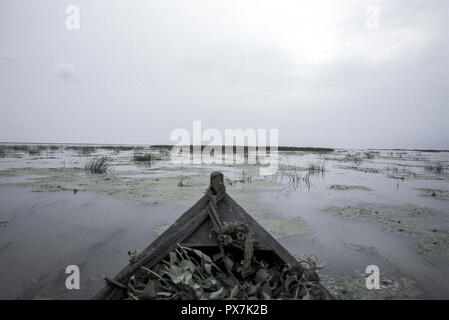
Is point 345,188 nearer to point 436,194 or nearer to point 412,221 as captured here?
point 436,194

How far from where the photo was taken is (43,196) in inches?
264

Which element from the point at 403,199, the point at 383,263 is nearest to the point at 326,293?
the point at 383,263

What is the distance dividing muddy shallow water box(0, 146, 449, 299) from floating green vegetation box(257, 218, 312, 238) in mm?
21

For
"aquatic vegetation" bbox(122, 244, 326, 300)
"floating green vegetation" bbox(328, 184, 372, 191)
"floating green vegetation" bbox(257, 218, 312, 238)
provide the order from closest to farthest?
"aquatic vegetation" bbox(122, 244, 326, 300), "floating green vegetation" bbox(257, 218, 312, 238), "floating green vegetation" bbox(328, 184, 372, 191)

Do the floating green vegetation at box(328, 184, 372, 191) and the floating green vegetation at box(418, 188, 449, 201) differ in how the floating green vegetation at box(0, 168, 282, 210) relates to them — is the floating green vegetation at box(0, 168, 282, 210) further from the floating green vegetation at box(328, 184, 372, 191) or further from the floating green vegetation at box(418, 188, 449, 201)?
the floating green vegetation at box(418, 188, 449, 201)

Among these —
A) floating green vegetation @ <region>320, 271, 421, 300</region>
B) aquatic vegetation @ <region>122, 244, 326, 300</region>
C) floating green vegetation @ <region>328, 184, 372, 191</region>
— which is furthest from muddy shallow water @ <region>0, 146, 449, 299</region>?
aquatic vegetation @ <region>122, 244, 326, 300</region>

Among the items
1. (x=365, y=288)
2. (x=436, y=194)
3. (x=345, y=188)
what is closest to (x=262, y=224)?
(x=365, y=288)

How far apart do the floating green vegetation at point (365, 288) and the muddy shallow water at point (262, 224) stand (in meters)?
0.01

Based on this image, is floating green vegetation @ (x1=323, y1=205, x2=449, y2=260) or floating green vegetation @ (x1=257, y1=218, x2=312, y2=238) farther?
floating green vegetation @ (x1=257, y1=218, x2=312, y2=238)

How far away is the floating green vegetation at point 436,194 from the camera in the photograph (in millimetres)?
7526

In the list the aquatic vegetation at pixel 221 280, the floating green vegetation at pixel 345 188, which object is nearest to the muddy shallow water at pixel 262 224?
the floating green vegetation at pixel 345 188

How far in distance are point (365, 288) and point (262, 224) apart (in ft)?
7.69

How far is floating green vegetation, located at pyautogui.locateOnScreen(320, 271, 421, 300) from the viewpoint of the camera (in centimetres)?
262

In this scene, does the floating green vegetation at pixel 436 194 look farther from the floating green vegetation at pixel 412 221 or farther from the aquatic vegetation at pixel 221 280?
the aquatic vegetation at pixel 221 280
